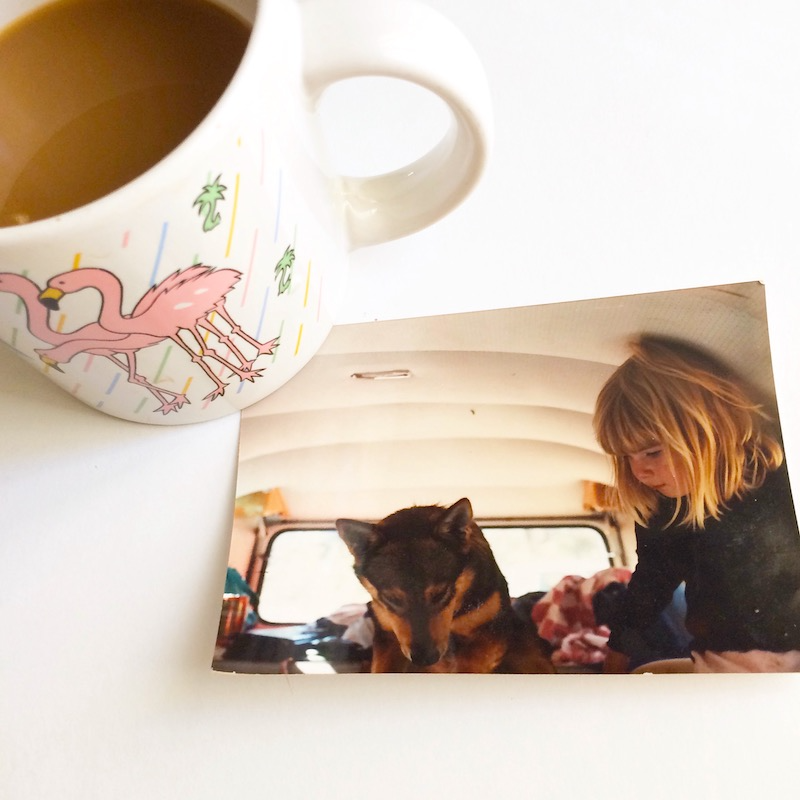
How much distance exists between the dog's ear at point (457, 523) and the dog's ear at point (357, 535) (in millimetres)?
35

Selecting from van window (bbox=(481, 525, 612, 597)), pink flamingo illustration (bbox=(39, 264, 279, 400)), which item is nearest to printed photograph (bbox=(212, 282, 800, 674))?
van window (bbox=(481, 525, 612, 597))

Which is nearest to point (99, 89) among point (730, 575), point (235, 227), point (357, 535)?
point (235, 227)

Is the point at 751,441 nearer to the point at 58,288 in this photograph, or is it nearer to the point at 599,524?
the point at 599,524

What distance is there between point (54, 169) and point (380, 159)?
8.5 inches

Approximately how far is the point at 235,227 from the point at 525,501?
0.63ft

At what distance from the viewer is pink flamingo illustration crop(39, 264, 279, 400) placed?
269mm

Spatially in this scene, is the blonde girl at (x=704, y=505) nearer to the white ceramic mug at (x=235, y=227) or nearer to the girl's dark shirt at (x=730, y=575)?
the girl's dark shirt at (x=730, y=575)

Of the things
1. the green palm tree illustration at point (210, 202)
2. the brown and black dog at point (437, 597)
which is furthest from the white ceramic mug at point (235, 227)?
the brown and black dog at point (437, 597)

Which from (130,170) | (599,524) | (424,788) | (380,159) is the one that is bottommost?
(424,788)

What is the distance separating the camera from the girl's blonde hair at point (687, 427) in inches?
13.9

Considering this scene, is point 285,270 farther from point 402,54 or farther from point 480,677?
point 480,677

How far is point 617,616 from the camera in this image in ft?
1.11

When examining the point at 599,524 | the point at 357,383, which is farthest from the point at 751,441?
the point at 357,383

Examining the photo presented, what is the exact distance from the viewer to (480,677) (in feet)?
1.14
